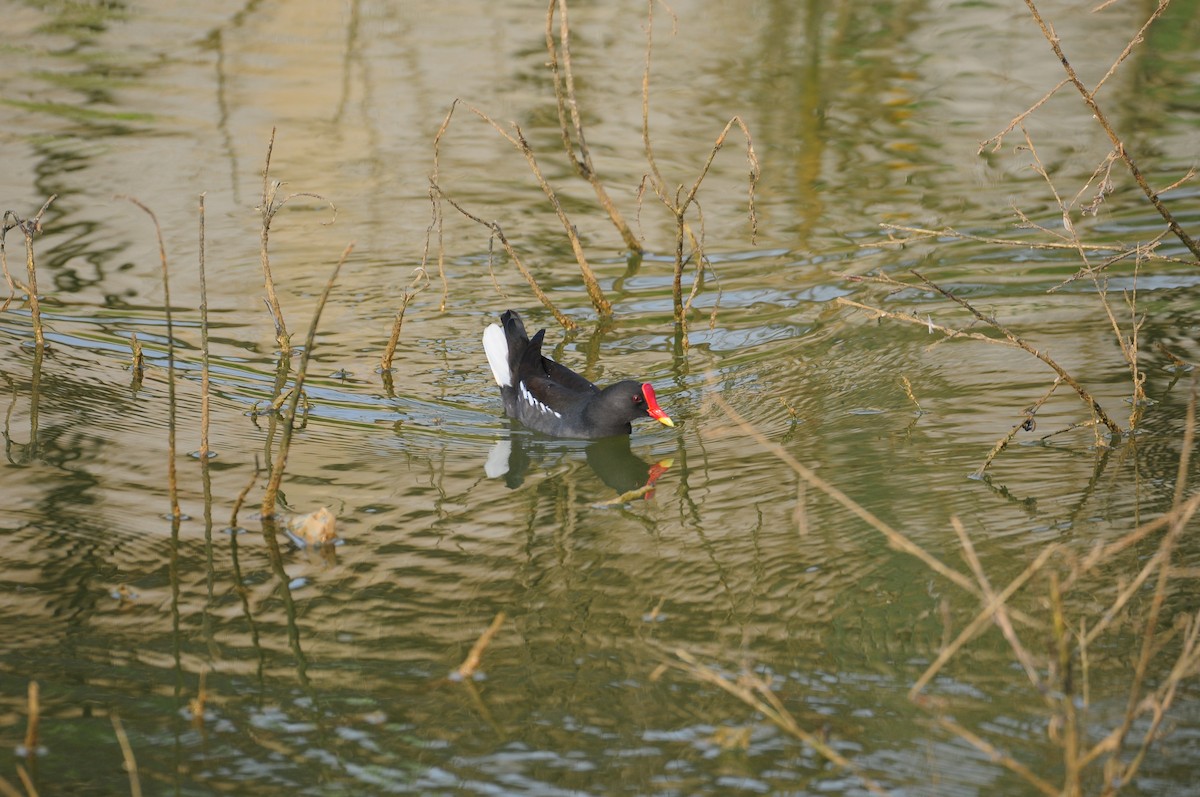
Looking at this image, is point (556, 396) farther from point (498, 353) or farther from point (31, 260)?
point (31, 260)

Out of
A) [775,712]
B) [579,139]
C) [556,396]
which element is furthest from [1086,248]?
[579,139]

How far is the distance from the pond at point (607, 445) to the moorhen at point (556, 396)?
0.42ft

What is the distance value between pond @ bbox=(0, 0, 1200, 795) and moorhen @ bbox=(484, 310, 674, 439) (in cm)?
13

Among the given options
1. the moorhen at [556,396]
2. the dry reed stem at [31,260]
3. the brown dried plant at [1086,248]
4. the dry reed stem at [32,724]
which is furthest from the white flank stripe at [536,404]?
the dry reed stem at [32,724]

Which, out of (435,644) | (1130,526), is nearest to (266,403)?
(435,644)

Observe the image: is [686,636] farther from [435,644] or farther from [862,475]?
[862,475]

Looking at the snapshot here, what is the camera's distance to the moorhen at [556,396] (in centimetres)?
666

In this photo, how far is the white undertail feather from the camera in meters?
7.09

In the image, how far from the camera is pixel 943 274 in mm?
8430

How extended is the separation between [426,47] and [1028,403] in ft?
27.5

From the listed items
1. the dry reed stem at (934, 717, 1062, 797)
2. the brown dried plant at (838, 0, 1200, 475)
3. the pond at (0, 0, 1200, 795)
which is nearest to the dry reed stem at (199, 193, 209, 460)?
the pond at (0, 0, 1200, 795)

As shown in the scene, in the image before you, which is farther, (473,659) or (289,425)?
(289,425)

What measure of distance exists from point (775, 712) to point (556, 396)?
3.06 m

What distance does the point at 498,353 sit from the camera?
725cm
